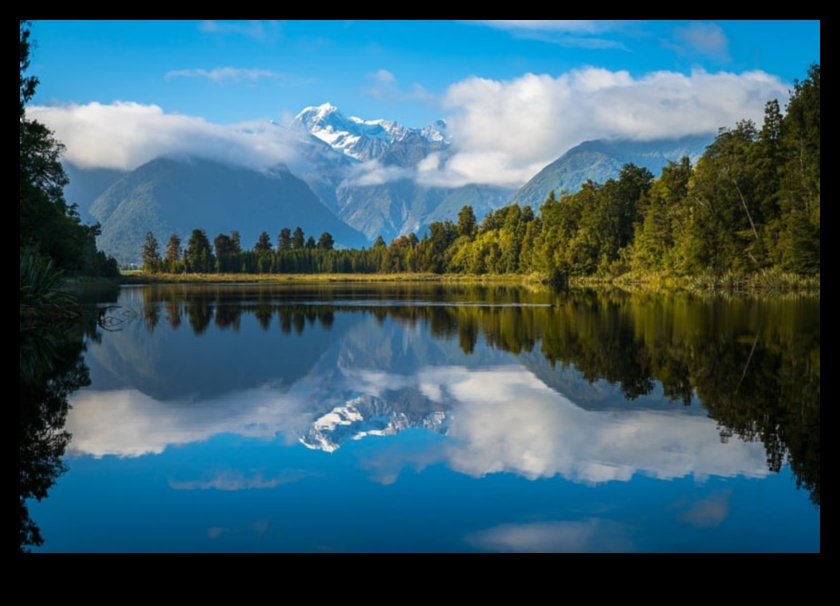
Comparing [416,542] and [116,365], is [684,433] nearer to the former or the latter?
[416,542]

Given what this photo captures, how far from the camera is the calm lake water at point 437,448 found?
762 cm

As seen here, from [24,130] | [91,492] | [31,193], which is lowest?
[91,492]

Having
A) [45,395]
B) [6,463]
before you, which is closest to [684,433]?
[6,463]

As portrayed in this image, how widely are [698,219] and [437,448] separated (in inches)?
2348

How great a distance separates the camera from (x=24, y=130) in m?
35.5

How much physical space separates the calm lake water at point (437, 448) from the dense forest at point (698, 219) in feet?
120

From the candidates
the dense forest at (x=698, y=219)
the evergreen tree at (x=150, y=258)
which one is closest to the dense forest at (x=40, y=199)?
the dense forest at (x=698, y=219)

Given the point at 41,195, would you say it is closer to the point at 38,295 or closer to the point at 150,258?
the point at 38,295

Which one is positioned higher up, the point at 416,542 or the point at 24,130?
the point at 24,130

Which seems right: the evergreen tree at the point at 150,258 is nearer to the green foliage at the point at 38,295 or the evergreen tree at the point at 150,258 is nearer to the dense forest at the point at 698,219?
the dense forest at the point at 698,219

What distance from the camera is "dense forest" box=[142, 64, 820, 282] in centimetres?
5525

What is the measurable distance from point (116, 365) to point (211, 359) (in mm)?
2469

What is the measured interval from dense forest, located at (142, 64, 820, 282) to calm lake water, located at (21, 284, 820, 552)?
36544 millimetres
